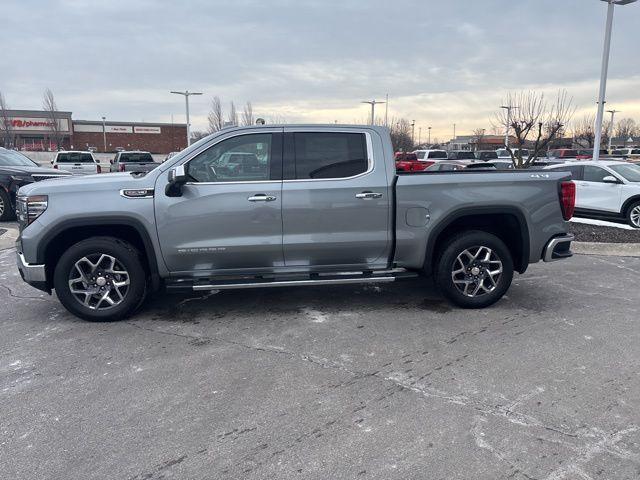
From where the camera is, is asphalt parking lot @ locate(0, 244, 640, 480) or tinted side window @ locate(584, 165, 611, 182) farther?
tinted side window @ locate(584, 165, 611, 182)

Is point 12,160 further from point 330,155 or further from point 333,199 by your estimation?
point 333,199

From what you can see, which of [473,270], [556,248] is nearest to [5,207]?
[473,270]

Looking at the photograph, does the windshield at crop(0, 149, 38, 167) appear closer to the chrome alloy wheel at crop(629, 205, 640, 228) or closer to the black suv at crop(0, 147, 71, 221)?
the black suv at crop(0, 147, 71, 221)

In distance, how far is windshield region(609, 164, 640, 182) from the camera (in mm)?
11195

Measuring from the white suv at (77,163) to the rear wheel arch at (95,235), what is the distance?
A: 16493 millimetres

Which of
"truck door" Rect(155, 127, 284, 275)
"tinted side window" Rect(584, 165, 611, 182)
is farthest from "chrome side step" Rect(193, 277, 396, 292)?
"tinted side window" Rect(584, 165, 611, 182)

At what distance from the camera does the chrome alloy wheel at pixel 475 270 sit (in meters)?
5.41

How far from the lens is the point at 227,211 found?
16.3 feet

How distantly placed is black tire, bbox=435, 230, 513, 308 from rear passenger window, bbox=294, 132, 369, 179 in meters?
1.30

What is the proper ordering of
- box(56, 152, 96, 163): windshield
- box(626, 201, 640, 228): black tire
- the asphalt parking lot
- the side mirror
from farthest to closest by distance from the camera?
box(56, 152, 96, 163): windshield, box(626, 201, 640, 228): black tire, the side mirror, the asphalt parking lot

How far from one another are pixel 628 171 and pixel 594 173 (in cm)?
70

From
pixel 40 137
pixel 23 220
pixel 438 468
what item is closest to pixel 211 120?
pixel 40 137

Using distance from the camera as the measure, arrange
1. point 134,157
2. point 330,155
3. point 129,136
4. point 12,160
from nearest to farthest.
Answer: point 330,155
point 12,160
point 134,157
point 129,136

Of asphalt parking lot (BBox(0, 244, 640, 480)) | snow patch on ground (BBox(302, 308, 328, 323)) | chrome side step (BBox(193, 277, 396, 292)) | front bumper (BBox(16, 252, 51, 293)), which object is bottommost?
asphalt parking lot (BBox(0, 244, 640, 480))
